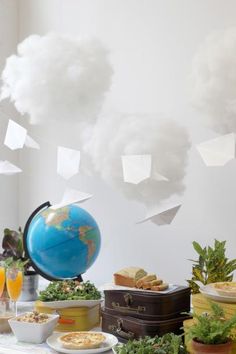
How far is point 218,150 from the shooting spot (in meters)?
1.72

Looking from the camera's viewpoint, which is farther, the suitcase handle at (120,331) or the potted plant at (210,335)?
the suitcase handle at (120,331)

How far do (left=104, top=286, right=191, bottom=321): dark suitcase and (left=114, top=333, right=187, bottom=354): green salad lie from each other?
13 cm

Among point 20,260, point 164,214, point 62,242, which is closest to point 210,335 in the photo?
point 164,214

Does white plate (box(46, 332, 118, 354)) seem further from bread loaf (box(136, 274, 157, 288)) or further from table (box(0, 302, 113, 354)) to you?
bread loaf (box(136, 274, 157, 288))

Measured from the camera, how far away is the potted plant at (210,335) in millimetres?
1451

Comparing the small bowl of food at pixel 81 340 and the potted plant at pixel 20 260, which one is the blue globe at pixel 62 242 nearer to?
the potted plant at pixel 20 260

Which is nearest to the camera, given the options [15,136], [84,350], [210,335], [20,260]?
[210,335]

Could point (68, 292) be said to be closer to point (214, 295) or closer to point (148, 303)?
point (148, 303)

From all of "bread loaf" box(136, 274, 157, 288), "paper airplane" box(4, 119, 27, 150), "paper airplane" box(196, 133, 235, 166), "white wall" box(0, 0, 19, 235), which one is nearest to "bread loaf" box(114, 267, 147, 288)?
"bread loaf" box(136, 274, 157, 288)

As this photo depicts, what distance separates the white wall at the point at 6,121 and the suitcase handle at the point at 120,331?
1290 mm

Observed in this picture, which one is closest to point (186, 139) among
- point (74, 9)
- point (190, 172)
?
point (190, 172)

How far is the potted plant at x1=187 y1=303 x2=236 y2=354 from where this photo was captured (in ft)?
4.76

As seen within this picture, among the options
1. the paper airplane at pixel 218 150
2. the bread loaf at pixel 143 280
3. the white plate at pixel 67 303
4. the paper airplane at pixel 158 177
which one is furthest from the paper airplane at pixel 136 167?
the white plate at pixel 67 303

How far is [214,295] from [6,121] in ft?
5.46
